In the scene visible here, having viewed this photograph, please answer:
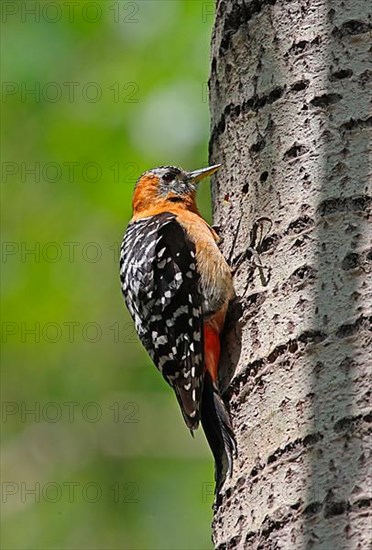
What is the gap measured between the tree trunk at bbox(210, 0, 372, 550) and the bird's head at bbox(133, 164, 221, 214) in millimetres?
1416

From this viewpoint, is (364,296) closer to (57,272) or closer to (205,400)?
(205,400)

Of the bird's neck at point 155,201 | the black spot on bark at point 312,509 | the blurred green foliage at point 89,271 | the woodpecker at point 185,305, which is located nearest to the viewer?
the black spot on bark at point 312,509

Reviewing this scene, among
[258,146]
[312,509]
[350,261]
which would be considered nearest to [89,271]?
[258,146]

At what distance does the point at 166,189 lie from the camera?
5551 millimetres

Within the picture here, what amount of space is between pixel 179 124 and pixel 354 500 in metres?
4.30

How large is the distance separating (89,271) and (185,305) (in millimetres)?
3307

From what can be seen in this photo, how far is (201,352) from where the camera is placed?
12.9 feet

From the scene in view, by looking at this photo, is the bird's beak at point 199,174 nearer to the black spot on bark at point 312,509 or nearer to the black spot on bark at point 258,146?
the black spot on bark at point 258,146

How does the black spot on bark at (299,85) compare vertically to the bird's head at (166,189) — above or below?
below

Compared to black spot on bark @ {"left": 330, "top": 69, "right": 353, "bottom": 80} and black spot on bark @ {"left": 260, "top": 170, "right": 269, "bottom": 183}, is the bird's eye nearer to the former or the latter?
black spot on bark @ {"left": 260, "top": 170, "right": 269, "bottom": 183}

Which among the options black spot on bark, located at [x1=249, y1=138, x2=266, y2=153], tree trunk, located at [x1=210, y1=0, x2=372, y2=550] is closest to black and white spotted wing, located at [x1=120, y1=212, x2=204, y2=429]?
tree trunk, located at [x1=210, y1=0, x2=372, y2=550]

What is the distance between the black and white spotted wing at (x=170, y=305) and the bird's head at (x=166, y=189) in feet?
2.46

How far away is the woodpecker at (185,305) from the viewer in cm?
373

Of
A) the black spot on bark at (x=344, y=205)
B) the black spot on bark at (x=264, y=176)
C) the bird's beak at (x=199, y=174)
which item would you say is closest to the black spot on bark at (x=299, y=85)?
the black spot on bark at (x=264, y=176)
